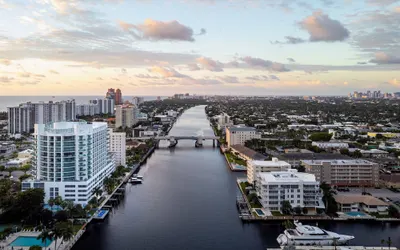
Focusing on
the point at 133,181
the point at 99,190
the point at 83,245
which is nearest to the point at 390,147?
the point at 133,181

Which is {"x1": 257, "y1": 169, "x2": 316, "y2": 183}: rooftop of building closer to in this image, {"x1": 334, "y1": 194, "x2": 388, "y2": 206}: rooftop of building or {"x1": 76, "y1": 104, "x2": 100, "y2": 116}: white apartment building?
{"x1": 334, "y1": 194, "x2": 388, "y2": 206}: rooftop of building

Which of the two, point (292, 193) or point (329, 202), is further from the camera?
point (292, 193)

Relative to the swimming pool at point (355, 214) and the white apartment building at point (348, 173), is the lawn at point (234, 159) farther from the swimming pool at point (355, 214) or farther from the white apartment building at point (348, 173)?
the swimming pool at point (355, 214)

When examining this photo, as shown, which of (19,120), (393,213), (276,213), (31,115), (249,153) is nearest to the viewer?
(393,213)

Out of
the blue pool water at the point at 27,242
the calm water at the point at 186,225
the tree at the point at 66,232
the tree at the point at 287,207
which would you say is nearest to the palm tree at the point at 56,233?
the tree at the point at 66,232

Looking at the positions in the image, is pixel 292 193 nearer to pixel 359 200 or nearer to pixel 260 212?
pixel 260 212

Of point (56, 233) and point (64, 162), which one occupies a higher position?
point (64, 162)

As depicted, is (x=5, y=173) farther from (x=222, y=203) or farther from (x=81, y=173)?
(x=222, y=203)

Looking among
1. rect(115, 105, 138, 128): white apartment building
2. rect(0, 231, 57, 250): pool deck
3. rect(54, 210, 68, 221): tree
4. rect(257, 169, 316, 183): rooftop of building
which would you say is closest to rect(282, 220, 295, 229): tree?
rect(257, 169, 316, 183): rooftop of building

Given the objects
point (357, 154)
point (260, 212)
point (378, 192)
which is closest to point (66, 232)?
point (260, 212)
